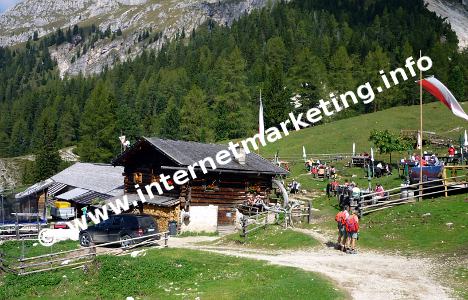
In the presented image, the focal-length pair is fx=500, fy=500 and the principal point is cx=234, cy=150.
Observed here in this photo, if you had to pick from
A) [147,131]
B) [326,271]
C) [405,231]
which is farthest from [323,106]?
[326,271]

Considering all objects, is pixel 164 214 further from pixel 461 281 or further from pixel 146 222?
pixel 461 281

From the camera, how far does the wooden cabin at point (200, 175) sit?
31.6 meters

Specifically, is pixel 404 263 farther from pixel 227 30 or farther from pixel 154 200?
pixel 227 30

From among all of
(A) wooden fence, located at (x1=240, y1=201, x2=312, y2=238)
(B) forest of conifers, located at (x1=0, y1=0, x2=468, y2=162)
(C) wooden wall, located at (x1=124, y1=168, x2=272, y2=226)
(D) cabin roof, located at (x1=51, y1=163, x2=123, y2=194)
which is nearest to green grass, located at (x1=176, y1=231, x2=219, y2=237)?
(C) wooden wall, located at (x1=124, y1=168, x2=272, y2=226)

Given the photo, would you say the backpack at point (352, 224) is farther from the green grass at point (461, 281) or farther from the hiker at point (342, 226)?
the green grass at point (461, 281)

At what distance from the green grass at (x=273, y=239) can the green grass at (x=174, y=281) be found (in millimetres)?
3542

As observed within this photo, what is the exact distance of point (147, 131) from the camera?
359ft

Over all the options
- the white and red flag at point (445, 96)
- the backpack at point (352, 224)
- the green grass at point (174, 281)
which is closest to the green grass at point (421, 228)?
the backpack at point (352, 224)

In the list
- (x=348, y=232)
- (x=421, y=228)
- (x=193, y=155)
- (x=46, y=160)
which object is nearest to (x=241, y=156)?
(x=193, y=155)

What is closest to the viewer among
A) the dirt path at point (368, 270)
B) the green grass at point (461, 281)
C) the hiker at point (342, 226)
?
the green grass at point (461, 281)

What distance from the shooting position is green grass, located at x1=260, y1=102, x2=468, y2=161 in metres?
62.1

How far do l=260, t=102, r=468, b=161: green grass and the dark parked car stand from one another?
33.4 metres

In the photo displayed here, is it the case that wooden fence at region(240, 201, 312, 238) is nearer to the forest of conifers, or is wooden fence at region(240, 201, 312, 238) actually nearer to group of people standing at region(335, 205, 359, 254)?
group of people standing at region(335, 205, 359, 254)

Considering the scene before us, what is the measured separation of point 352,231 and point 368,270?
2864 millimetres
